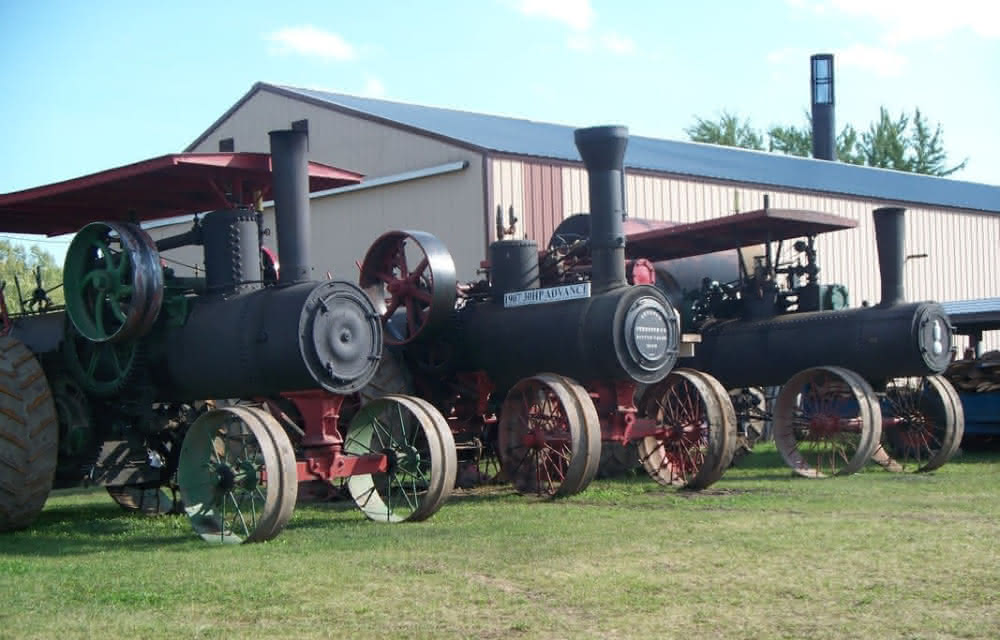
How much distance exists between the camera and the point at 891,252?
13.4 meters

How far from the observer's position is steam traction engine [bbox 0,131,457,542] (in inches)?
335

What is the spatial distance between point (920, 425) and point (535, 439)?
18.1 ft

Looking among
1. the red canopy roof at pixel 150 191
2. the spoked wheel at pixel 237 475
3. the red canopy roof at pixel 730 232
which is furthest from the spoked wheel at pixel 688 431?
the spoked wheel at pixel 237 475

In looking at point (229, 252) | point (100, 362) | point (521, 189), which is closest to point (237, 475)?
point (229, 252)

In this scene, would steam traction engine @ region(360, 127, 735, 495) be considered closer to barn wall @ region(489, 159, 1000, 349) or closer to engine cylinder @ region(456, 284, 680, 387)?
engine cylinder @ region(456, 284, 680, 387)

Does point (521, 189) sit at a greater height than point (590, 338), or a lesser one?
greater

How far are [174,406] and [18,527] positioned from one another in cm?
152

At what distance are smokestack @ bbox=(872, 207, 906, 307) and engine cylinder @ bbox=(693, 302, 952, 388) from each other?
0.64 ft

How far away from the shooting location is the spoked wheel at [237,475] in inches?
313

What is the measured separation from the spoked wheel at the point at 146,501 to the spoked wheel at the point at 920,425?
7.09 metres

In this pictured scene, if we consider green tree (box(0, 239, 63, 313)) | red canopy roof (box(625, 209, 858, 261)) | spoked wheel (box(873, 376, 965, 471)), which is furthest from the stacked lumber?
green tree (box(0, 239, 63, 313))

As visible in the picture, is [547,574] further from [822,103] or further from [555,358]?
[822,103]

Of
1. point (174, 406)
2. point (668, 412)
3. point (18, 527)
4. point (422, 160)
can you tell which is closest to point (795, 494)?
point (668, 412)

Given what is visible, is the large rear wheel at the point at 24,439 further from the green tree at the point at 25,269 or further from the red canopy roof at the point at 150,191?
the green tree at the point at 25,269
